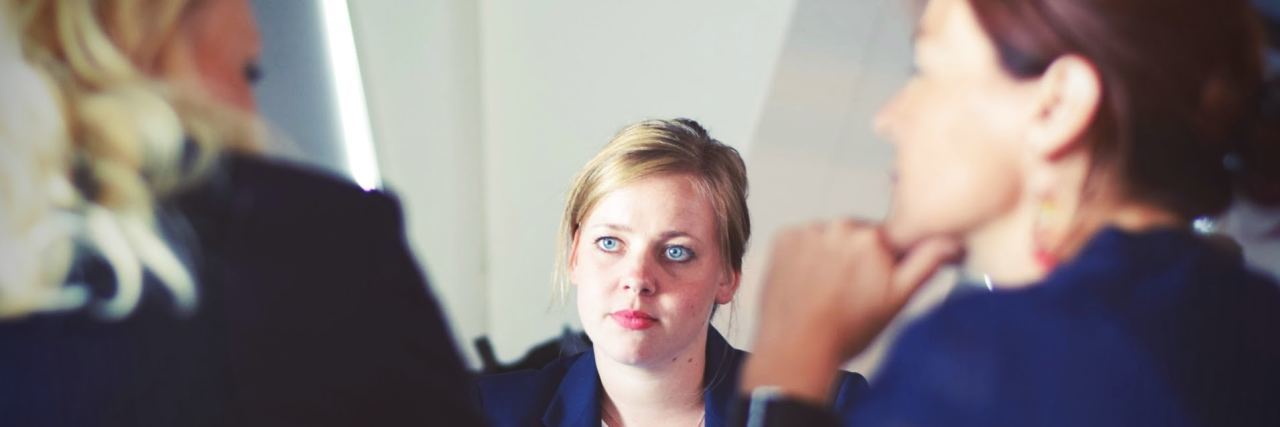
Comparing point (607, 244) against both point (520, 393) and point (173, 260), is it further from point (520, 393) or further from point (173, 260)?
point (173, 260)

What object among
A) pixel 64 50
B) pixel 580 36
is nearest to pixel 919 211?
pixel 580 36

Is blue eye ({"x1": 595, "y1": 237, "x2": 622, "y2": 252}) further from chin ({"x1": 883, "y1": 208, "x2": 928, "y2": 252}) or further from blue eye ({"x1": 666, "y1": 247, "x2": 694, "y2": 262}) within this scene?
chin ({"x1": 883, "y1": 208, "x2": 928, "y2": 252})

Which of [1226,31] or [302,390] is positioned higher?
[1226,31]

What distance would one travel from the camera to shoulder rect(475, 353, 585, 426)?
131 centimetres

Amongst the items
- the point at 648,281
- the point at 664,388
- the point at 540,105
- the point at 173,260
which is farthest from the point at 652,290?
the point at 173,260

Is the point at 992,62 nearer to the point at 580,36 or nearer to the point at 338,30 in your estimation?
the point at 580,36

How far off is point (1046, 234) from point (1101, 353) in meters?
0.13

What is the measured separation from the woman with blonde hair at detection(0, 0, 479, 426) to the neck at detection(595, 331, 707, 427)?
182 millimetres

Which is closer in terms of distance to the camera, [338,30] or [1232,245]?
[1232,245]

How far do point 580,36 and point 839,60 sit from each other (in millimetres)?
295

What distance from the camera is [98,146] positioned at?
123 cm

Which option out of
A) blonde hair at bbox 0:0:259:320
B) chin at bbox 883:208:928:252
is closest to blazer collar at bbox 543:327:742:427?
chin at bbox 883:208:928:252

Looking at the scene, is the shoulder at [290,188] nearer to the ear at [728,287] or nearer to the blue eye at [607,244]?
the blue eye at [607,244]

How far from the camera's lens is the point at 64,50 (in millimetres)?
1249
